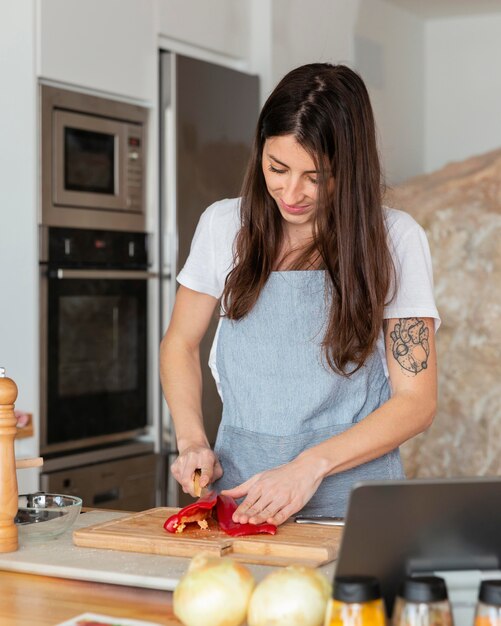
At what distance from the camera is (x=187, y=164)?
320 cm

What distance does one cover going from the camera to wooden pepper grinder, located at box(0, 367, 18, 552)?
1394 millimetres

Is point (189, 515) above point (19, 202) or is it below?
below

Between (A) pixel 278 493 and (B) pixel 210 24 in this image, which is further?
(B) pixel 210 24

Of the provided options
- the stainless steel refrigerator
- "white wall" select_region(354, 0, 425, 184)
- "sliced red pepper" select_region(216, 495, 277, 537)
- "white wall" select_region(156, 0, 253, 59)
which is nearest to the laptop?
"sliced red pepper" select_region(216, 495, 277, 537)

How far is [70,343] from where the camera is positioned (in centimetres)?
287

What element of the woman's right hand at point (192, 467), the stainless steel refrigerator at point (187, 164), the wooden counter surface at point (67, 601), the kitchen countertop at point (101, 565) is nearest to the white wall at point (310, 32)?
the stainless steel refrigerator at point (187, 164)

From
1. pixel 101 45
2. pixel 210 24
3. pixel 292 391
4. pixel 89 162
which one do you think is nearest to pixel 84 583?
pixel 292 391

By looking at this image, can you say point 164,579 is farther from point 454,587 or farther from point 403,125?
point 403,125

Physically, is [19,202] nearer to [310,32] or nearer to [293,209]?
[293,209]

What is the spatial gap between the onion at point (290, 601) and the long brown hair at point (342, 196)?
0.78m

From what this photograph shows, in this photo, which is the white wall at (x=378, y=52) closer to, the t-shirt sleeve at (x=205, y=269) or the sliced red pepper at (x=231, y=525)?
the t-shirt sleeve at (x=205, y=269)

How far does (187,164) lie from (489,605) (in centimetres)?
242

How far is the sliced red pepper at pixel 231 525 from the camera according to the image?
1.47 m

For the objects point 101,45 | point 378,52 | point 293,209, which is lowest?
point 293,209
